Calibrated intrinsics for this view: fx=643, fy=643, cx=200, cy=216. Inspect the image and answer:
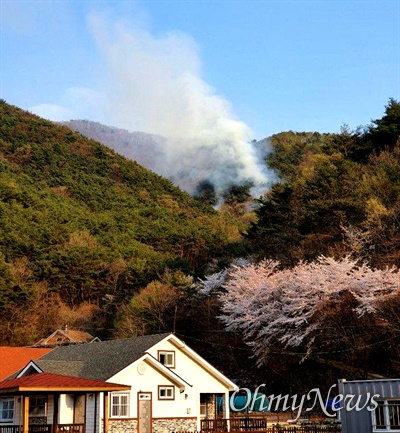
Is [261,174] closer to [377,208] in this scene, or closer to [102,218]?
[102,218]

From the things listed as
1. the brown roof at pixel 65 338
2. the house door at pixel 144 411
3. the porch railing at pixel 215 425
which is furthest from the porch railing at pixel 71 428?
the brown roof at pixel 65 338

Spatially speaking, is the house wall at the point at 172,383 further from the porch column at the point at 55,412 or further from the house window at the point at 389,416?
the house window at the point at 389,416

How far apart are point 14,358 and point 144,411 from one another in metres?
12.6

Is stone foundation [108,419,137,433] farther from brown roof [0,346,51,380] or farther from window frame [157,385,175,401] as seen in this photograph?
brown roof [0,346,51,380]

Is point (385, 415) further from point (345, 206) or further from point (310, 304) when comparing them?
point (345, 206)

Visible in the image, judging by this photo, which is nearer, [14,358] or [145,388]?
[145,388]

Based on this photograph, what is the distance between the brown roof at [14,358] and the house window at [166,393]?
424 inches

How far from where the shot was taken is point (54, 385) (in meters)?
26.2

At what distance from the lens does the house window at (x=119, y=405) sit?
29.3m

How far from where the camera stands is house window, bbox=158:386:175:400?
102ft

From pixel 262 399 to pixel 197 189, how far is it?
4429 inches

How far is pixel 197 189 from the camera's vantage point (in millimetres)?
151500

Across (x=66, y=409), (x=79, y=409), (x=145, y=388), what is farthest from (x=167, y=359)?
(x=66, y=409)

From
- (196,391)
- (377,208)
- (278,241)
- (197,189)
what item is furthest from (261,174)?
(196,391)
